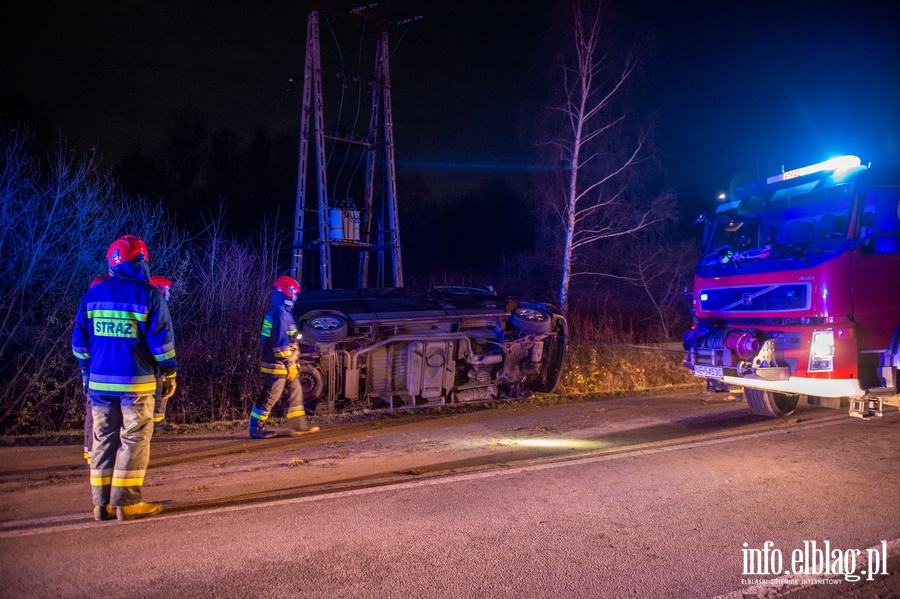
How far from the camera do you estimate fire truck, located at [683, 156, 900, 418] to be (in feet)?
20.9

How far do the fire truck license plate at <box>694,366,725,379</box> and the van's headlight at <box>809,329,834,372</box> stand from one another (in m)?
0.98

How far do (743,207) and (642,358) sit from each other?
4855mm

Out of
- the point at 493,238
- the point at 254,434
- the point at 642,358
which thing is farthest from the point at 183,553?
the point at 493,238

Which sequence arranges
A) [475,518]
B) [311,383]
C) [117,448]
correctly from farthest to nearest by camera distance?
[311,383] → [117,448] → [475,518]

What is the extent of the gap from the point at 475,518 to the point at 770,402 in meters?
5.04

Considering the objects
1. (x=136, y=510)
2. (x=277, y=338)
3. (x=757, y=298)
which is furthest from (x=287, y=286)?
(x=757, y=298)

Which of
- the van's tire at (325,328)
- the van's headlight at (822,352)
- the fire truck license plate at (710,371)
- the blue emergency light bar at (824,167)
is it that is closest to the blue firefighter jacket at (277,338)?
the van's tire at (325,328)

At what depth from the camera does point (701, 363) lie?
7.51 m

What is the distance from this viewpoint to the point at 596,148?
51.0 feet

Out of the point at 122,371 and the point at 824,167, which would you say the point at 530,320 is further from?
the point at 122,371

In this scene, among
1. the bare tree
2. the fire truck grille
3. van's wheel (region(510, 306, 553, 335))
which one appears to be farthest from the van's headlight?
the bare tree

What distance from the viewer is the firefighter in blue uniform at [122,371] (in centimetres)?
421

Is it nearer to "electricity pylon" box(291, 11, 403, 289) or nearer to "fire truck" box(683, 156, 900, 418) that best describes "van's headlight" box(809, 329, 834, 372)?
"fire truck" box(683, 156, 900, 418)

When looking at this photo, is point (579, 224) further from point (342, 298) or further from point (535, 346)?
point (342, 298)
